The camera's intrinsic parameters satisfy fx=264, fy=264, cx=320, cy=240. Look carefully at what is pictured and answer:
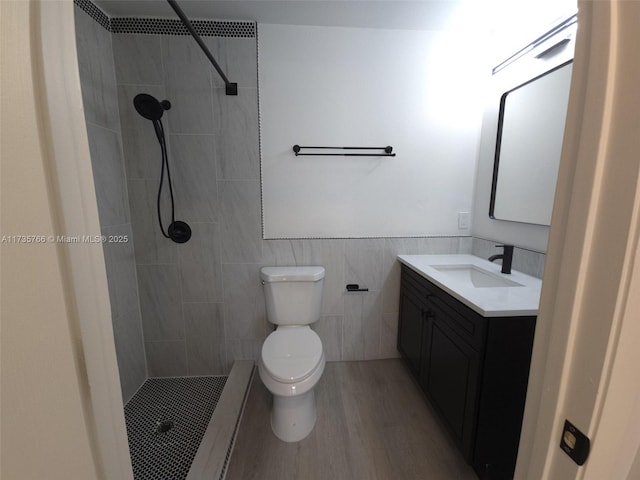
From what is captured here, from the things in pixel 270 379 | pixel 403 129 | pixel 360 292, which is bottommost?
pixel 270 379

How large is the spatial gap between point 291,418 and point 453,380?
90cm

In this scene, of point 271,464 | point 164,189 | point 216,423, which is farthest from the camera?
point 164,189

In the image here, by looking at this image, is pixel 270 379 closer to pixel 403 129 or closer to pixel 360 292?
pixel 360 292

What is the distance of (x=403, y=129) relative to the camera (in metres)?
1.90

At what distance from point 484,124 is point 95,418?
242cm

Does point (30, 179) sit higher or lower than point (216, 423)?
higher

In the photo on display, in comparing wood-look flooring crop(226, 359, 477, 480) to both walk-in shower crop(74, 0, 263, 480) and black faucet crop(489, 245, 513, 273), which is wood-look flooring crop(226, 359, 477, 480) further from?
black faucet crop(489, 245, 513, 273)

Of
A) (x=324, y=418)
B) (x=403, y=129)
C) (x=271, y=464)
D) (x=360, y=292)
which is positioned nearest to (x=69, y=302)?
(x=271, y=464)

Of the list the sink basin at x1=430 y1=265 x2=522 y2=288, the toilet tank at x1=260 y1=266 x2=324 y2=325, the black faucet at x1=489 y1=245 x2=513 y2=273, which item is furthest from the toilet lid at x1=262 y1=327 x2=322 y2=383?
the black faucet at x1=489 y1=245 x2=513 y2=273

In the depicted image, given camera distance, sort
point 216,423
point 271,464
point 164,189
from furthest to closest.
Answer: point 164,189
point 216,423
point 271,464

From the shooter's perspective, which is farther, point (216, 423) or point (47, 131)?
point (216, 423)

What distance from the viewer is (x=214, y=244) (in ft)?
6.24

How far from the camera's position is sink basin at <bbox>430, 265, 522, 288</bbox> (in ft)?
5.09

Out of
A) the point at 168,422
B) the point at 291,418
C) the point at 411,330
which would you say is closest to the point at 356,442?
the point at 291,418
